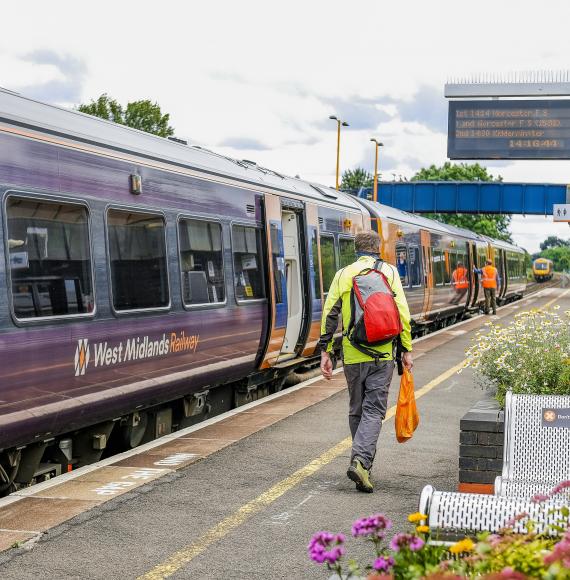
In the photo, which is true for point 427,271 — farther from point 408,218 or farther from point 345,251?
point 345,251

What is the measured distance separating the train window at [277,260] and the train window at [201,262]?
1.88 metres

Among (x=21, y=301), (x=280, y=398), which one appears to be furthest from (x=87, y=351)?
(x=280, y=398)

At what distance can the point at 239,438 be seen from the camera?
9273mm

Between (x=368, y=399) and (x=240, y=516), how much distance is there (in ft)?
4.47

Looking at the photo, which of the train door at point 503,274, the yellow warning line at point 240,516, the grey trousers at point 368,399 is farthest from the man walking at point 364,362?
the train door at point 503,274

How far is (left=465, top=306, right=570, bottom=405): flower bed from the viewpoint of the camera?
23.4 ft

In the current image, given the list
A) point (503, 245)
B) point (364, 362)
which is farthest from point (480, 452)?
point (503, 245)

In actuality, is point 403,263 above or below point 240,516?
above

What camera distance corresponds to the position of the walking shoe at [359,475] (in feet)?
23.5

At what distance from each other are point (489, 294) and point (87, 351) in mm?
27317

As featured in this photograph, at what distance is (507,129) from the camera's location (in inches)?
1523

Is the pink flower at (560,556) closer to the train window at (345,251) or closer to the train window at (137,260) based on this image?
the train window at (137,260)

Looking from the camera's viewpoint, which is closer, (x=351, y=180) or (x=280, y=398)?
(x=280, y=398)

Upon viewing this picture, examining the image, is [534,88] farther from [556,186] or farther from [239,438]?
[239,438]
